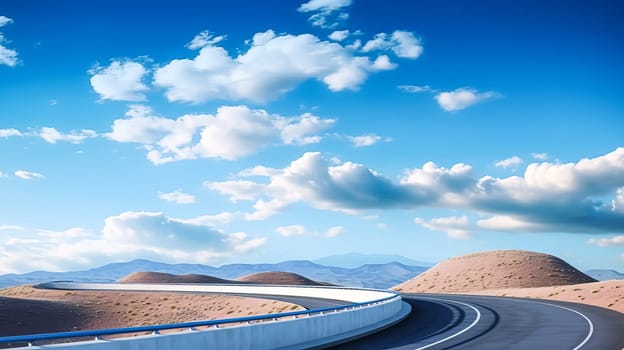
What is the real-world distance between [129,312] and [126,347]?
60.2 metres

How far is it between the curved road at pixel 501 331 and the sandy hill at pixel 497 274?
241ft

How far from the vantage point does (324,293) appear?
52500 millimetres

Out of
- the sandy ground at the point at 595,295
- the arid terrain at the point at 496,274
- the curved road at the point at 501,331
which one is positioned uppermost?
the arid terrain at the point at 496,274

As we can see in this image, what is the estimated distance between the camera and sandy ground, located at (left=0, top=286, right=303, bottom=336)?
62312mm

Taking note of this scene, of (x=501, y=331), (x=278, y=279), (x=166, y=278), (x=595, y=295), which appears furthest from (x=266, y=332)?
(x=278, y=279)

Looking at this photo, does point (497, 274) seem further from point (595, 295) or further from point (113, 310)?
point (113, 310)

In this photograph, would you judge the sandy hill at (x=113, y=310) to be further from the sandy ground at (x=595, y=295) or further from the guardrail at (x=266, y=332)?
the guardrail at (x=266, y=332)

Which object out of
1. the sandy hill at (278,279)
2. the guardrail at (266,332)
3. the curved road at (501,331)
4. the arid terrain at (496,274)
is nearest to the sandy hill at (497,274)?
the arid terrain at (496,274)

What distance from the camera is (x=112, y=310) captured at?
72.7 metres

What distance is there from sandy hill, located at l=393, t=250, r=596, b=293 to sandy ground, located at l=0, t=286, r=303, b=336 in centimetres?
5011

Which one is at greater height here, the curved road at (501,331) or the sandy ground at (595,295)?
the sandy ground at (595,295)

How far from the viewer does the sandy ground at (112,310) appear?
62.3 meters

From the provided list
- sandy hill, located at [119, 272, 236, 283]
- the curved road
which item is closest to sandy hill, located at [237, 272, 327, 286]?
sandy hill, located at [119, 272, 236, 283]

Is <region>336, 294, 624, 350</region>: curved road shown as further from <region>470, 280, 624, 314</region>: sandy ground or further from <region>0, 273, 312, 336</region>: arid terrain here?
<region>0, 273, 312, 336</region>: arid terrain
